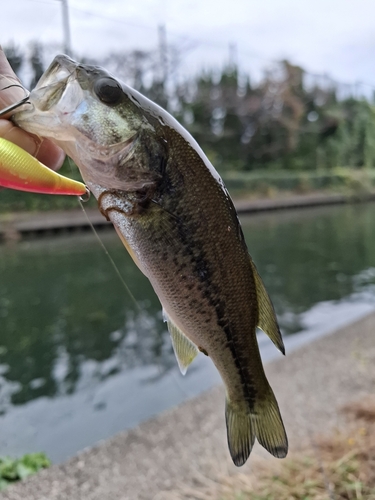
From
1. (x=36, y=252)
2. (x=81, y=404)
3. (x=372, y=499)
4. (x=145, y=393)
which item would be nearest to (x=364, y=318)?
(x=145, y=393)

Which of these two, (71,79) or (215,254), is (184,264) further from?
(71,79)

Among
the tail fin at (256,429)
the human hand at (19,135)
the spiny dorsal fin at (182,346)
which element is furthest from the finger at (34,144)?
the tail fin at (256,429)

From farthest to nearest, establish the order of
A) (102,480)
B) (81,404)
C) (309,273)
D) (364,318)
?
(309,273)
(364,318)
(81,404)
(102,480)

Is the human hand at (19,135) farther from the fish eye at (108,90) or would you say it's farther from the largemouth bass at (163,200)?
the fish eye at (108,90)


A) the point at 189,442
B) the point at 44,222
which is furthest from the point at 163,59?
the point at 189,442

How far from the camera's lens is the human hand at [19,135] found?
1132mm

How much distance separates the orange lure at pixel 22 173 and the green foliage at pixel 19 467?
11.2 feet

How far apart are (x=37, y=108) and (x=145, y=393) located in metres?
5.44

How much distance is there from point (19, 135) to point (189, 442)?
12.0ft

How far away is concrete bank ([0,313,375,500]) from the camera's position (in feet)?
11.7

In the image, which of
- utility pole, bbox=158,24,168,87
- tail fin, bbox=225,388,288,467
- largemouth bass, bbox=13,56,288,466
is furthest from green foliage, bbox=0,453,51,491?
utility pole, bbox=158,24,168,87

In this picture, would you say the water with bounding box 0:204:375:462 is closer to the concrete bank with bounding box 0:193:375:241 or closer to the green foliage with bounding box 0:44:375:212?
the concrete bank with bounding box 0:193:375:241

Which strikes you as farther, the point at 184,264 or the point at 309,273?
the point at 309,273

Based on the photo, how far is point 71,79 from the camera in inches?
46.9
